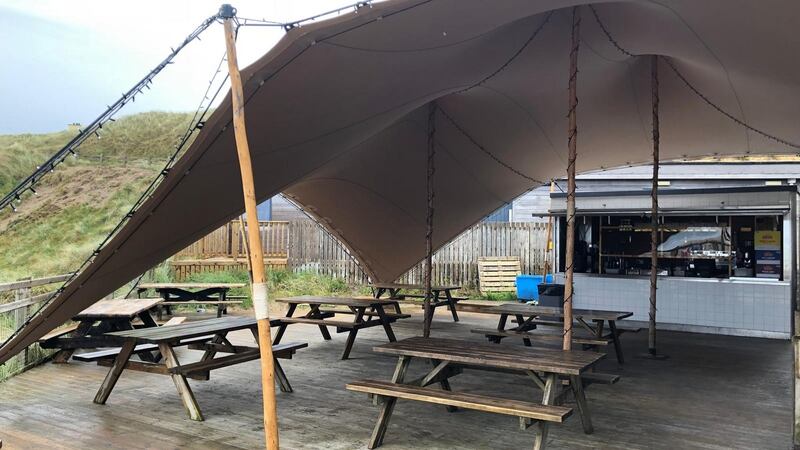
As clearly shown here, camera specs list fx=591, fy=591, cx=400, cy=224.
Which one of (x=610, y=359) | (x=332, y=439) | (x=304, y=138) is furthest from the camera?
(x=610, y=359)

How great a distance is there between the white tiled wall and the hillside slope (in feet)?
45.9

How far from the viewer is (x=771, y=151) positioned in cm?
802

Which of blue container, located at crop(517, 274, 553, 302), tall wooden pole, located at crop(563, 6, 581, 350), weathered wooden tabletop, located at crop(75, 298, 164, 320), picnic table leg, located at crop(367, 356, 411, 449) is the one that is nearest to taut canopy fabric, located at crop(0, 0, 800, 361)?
tall wooden pole, located at crop(563, 6, 581, 350)

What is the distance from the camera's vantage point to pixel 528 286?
41.5 ft

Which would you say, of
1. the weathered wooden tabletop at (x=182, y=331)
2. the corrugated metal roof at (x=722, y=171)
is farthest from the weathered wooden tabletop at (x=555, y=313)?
the corrugated metal roof at (x=722, y=171)

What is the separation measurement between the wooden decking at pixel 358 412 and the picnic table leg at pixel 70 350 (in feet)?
0.52

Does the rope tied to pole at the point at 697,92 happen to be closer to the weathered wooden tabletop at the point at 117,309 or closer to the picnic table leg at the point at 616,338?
the picnic table leg at the point at 616,338

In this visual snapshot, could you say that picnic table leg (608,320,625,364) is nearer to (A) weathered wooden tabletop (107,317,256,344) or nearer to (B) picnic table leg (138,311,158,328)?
(A) weathered wooden tabletop (107,317,256,344)

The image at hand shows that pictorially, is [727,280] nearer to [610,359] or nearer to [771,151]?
[771,151]

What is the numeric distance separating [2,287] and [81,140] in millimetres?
3207

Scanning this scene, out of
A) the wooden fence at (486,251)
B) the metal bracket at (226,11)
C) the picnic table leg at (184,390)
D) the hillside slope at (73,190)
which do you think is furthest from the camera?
the hillside slope at (73,190)

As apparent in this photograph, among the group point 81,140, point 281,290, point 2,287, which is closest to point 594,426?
point 81,140

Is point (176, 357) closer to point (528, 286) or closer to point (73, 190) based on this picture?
point (528, 286)

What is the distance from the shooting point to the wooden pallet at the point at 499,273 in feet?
44.9
